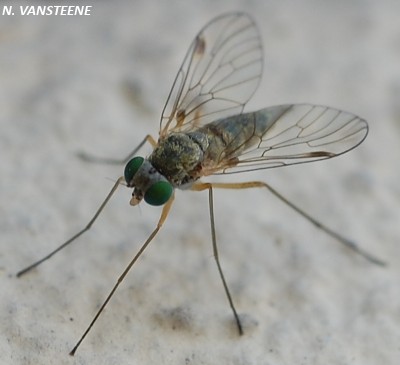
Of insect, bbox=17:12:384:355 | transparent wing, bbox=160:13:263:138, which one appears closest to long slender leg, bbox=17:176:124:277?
insect, bbox=17:12:384:355

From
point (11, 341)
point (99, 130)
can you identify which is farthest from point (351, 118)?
point (11, 341)

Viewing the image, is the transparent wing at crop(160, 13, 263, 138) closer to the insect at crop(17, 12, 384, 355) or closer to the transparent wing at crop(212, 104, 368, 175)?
the insect at crop(17, 12, 384, 355)

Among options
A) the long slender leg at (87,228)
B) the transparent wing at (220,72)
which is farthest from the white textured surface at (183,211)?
the transparent wing at (220,72)

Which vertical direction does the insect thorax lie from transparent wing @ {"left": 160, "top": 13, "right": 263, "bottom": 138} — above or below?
below

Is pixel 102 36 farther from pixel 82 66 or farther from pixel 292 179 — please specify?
pixel 292 179

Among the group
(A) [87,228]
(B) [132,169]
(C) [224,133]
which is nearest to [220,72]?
(C) [224,133]

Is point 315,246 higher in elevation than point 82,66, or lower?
lower

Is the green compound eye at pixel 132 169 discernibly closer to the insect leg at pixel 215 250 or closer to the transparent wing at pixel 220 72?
the insect leg at pixel 215 250
